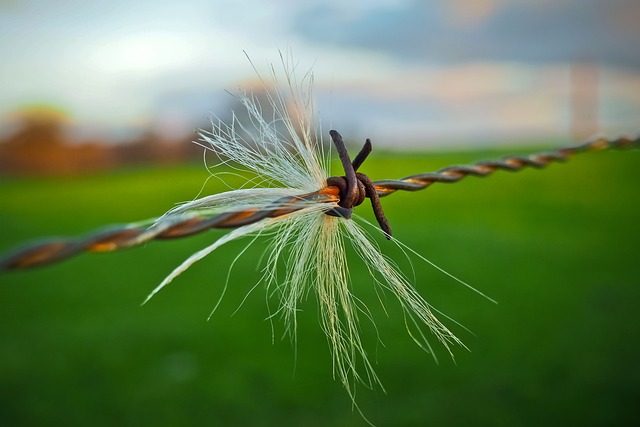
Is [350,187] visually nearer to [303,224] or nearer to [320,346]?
[303,224]

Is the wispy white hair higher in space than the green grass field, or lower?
higher

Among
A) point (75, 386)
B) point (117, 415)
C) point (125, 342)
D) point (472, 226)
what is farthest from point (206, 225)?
point (472, 226)

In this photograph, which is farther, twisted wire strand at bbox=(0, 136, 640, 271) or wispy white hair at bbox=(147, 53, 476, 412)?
wispy white hair at bbox=(147, 53, 476, 412)

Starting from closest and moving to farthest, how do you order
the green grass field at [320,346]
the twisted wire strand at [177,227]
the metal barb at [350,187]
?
the twisted wire strand at [177,227], the metal barb at [350,187], the green grass field at [320,346]

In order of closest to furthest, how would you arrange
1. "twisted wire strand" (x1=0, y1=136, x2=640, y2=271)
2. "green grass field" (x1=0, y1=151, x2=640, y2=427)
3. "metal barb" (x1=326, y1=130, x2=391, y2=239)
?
"twisted wire strand" (x1=0, y1=136, x2=640, y2=271) → "metal barb" (x1=326, y1=130, x2=391, y2=239) → "green grass field" (x1=0, y1=151, x2=640, y2=427)

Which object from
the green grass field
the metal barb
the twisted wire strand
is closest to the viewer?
the twisted wire strand

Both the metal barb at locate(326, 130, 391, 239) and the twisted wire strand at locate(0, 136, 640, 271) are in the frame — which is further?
the metal barb at locate(326, 130, 391, 239)

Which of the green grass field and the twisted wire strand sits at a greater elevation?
the twisted wire strand

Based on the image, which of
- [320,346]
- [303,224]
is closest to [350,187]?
[303,224]
